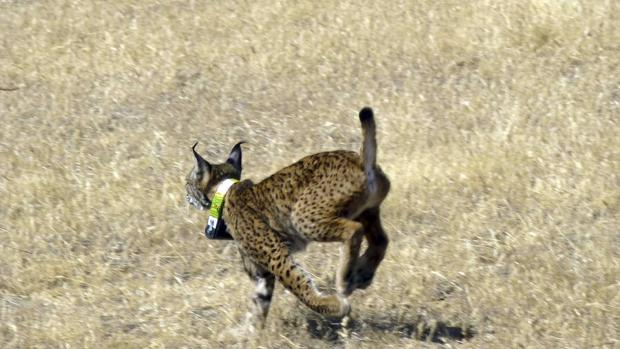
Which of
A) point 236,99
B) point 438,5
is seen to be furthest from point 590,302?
point 438,5

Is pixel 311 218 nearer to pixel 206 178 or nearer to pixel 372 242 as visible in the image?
pixel 372 242

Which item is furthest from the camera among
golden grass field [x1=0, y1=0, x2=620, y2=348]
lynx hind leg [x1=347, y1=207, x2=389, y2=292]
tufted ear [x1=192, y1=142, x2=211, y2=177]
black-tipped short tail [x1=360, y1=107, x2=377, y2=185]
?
tufted ear [x1=192, y1=142, x2=211, y2=177]

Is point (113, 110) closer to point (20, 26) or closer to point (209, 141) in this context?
point (209, 141)

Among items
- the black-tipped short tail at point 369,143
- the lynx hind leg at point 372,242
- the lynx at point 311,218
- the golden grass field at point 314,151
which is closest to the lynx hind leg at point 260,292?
the lynx at point 311,218

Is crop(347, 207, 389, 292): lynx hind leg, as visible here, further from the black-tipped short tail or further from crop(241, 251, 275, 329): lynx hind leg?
crop(241, 251, 275, 329): lynx hind leg

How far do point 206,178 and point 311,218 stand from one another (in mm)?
1064

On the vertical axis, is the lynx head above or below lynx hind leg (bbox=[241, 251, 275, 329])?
above

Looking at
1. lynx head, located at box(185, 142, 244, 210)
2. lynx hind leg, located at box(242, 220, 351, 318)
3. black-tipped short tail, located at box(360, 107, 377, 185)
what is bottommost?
lynx hind leg, located at box(242, 220, 351, 318)

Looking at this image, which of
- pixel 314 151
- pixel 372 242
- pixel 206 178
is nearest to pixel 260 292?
pixel 372 242

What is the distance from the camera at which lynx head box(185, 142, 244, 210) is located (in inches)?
330

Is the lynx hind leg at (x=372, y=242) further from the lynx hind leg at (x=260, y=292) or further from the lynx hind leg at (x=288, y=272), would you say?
the lynx hind leg at (x=260, y=292)

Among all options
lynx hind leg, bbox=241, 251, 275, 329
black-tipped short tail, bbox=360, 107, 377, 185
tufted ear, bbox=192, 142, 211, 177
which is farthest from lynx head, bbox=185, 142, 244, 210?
black-tipped short tail, bbox=360, 107, 377, 185

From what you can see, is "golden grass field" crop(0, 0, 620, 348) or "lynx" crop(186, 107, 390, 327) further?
"golden grass field" crop(0, 0, 620, 348)

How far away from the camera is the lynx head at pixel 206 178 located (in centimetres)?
839
